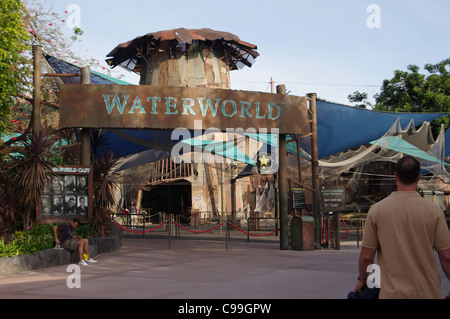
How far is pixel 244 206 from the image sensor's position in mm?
33969

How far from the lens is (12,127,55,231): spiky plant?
1250 cm

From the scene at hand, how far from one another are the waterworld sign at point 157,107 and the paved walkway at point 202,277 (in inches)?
148

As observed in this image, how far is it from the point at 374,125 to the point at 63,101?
1196cm

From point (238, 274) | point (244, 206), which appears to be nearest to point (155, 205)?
point (244, 206)

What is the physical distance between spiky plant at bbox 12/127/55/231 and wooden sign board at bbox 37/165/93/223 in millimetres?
441

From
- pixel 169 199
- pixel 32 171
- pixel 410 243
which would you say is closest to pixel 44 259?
pixel 32 171

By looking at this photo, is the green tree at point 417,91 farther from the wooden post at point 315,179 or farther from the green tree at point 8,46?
the green tree at point 8,46

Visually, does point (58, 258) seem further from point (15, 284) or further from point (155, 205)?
point (155, 205)

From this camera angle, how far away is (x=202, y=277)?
32.6 ft

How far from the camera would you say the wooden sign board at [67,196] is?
13.3 m

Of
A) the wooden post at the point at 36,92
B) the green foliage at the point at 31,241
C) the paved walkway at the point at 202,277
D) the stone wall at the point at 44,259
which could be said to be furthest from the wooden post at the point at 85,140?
the paved walkway at the point at 202,277

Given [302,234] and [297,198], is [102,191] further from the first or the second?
[297,198]

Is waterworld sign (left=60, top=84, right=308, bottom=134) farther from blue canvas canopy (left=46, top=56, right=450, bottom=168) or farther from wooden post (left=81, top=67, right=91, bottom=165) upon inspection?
blue canvas canopy (left=46, top=56, right=450, bottom=168)

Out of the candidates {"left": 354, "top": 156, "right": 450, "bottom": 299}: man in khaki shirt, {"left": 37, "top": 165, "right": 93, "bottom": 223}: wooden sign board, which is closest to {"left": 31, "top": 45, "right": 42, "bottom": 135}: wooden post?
{"left": 37, "top": 165, "right": 93, "bottom": 223}: wooden sign board
